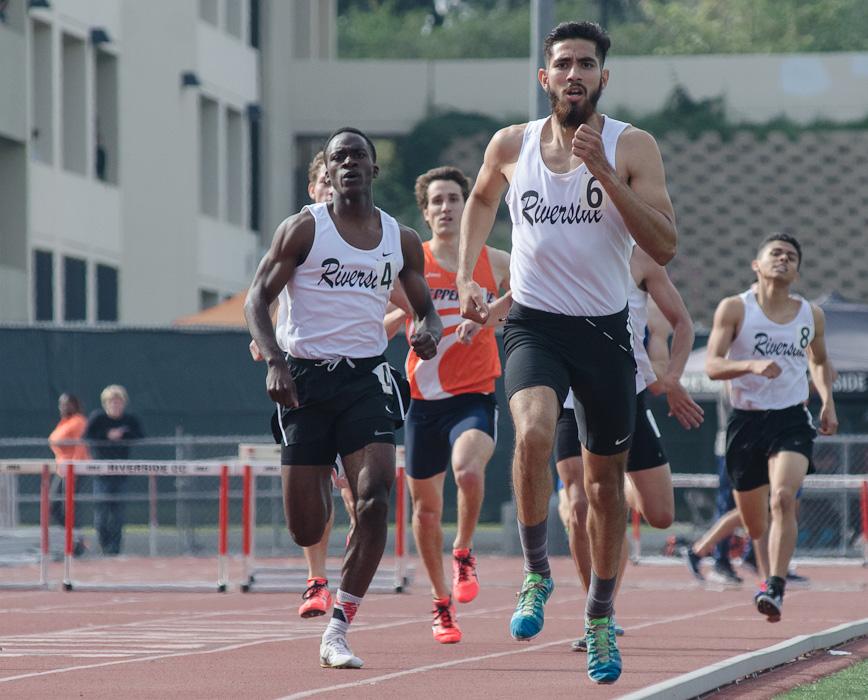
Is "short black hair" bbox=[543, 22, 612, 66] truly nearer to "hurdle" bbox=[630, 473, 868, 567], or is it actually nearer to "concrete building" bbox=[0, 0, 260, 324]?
"hurdle" bbox=[630, 473, 868, 567]

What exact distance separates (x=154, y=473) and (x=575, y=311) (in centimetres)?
933

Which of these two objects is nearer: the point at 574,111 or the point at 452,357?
the point at 574,111

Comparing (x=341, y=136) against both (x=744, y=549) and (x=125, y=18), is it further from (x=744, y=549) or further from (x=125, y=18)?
(x=125, y=18)

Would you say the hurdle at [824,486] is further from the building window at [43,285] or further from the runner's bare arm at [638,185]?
the building window at [43,285]

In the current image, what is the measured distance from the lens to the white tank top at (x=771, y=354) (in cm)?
1249

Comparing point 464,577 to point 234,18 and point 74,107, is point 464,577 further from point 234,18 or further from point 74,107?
point 234,18

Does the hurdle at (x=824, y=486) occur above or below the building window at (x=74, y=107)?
below

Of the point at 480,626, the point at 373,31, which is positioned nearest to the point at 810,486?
the point at 480,626

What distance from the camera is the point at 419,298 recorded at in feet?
30.8

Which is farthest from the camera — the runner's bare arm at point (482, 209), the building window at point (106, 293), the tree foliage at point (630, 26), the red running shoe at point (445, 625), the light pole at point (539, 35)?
the tree foliage at point (630, 26)

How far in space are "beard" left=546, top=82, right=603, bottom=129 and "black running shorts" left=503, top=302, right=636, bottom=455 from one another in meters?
0.73

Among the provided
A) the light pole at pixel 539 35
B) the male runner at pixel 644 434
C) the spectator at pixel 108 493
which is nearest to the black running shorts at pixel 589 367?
the male runner at pixel 644 434

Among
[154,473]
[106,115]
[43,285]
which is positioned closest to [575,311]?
[154,473]

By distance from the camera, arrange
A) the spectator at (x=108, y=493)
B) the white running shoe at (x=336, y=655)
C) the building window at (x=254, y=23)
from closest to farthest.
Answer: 1. the white running shoe at (x=336, y=655)
2. the spectator at (x=108, y=493)
3. the building window at (x=254, y=23)
